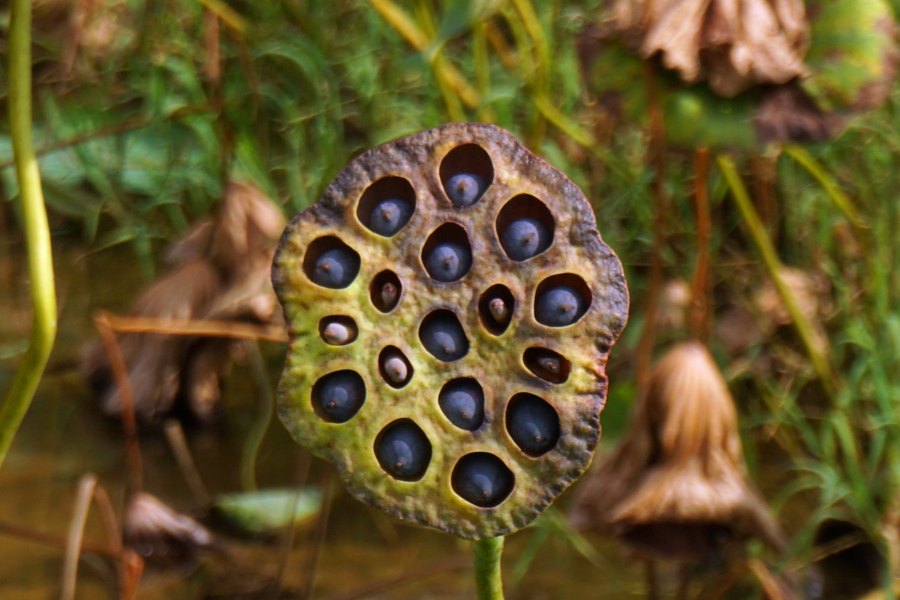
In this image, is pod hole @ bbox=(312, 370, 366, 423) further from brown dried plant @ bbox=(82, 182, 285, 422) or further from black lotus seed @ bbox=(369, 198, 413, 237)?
brown dried plant @ bbox=(82, 182, 285, 422)

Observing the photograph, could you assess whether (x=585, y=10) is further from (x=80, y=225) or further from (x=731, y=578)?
(x=731, y=578)

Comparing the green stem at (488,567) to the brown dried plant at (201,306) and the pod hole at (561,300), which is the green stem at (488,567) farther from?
the brown dried plant at (201,306)

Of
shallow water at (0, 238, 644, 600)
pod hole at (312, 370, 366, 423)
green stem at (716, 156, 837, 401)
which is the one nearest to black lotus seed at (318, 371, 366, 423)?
pod hole at (312, 370, 366, 423)

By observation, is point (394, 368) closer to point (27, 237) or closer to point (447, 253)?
point (447, 253)

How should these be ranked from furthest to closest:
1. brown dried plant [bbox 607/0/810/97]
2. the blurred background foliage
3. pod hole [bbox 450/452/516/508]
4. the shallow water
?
the blurred background foliage → the shallow water → brown dried plant [bbox 607/0/810/97] → pod hole [bbox 450/452/516/508]

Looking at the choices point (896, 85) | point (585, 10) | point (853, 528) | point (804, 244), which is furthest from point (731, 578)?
point (585, 10)

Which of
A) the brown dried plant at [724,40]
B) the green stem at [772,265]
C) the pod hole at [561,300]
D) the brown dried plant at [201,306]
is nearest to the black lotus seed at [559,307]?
the pod hole at [561,300]

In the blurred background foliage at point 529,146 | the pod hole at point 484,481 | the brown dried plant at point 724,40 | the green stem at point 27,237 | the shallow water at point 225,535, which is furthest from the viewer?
the blurred background foliage at point 529,146
